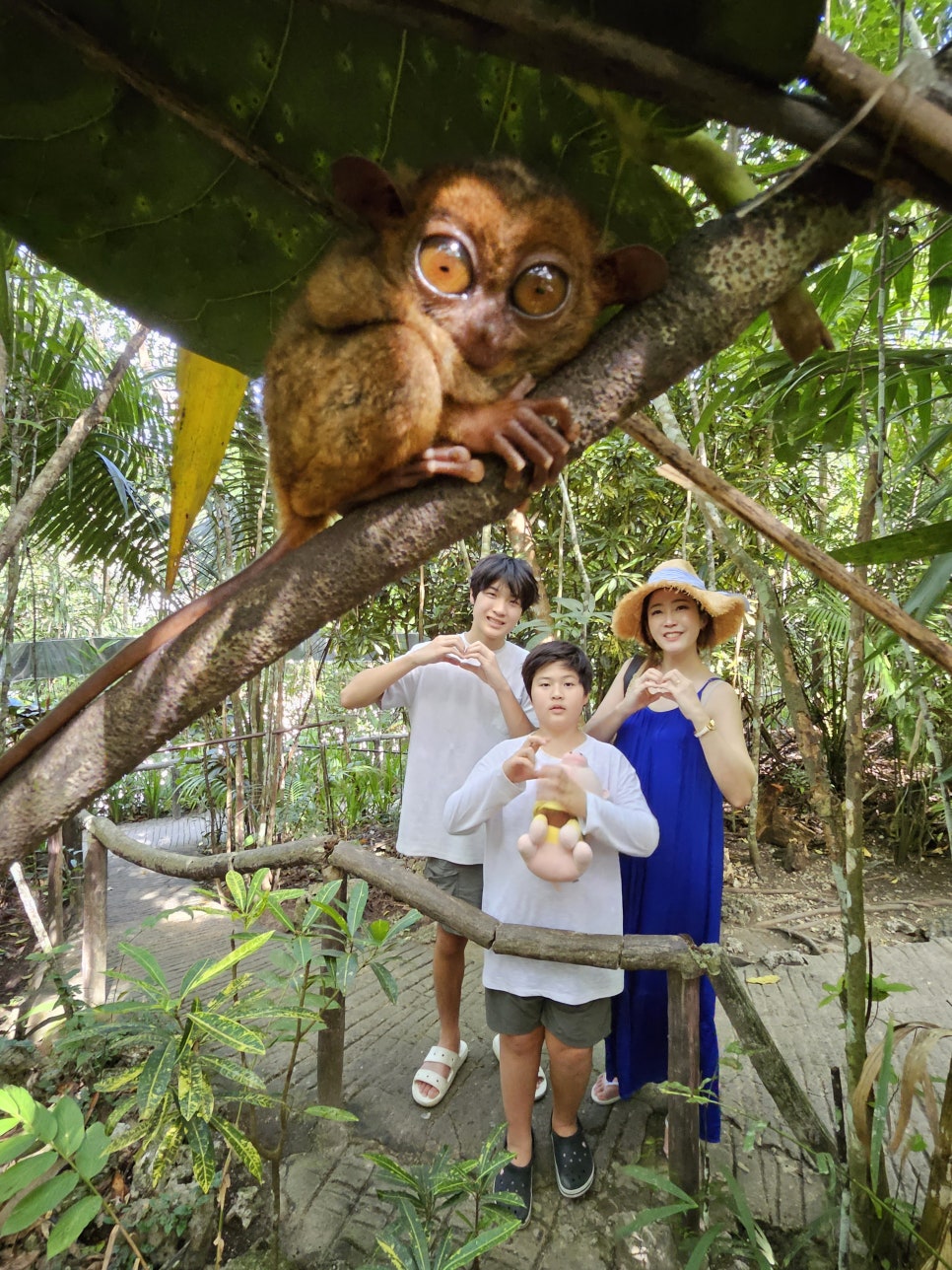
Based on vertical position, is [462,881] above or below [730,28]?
below

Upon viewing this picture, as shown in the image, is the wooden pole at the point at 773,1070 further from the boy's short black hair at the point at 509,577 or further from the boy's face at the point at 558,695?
the boy's short black hair at the point at 509,577

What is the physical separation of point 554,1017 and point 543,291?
191 centimetres

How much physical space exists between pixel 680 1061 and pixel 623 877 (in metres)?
0.55

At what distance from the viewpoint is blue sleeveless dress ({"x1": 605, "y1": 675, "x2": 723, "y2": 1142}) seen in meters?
2.02

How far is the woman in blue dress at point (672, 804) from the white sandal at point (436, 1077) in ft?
2.06

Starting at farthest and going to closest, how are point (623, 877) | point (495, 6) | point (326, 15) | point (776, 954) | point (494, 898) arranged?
point (776, 954)
point (623, 877)
point (494, 898)
point (326, 15)
point (495, 6)

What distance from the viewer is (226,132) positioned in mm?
521


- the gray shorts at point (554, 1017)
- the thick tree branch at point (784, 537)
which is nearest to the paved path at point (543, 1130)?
the gray shorts at point (554, 1017)

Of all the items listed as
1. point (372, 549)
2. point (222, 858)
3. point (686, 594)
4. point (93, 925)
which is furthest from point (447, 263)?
point (93, 925)

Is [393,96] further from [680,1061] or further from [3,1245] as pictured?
[3,1245]

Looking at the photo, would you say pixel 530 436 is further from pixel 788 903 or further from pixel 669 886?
pixel 788 903

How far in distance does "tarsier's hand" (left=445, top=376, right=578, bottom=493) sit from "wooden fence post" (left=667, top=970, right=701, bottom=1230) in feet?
5.39

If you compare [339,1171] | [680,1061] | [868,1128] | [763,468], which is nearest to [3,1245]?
[339,1171]

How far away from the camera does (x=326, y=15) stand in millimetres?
496
